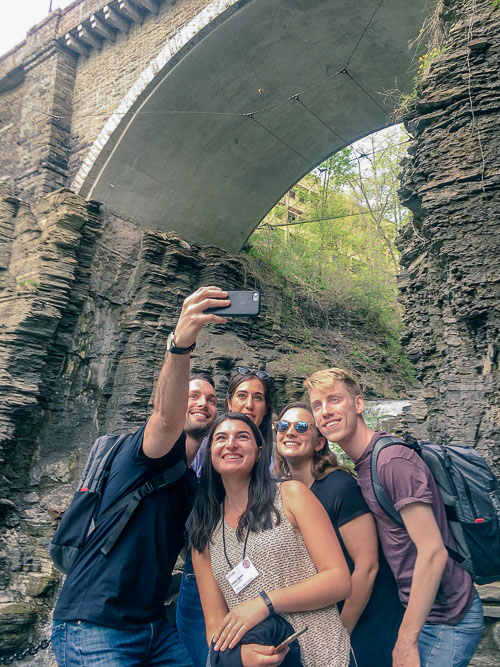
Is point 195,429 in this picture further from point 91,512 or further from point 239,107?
point 239,107

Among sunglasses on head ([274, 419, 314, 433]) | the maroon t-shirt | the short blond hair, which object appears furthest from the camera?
sunglasses on head ([274, 419, 314, 433])

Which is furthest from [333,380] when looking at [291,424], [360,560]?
[360,560]

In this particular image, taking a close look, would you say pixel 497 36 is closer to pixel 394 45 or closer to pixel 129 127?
pixel 394 45

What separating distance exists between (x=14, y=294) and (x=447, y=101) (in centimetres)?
692

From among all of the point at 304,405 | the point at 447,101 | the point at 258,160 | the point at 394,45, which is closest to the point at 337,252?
the point at 258,160

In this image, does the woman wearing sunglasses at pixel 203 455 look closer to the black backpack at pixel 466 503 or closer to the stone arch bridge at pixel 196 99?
the black backpack at pixel 466 503

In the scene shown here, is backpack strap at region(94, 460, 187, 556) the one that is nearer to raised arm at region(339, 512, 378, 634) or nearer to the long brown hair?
the long brown hair

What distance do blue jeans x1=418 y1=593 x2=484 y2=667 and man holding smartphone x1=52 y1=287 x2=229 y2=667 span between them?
3.19ft

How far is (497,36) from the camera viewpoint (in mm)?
4840

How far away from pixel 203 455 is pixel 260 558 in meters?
0.88

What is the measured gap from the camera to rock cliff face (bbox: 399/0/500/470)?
4547 mm

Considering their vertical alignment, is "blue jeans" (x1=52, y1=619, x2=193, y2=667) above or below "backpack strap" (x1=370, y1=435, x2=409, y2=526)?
below

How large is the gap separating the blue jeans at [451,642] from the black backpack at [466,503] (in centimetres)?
16

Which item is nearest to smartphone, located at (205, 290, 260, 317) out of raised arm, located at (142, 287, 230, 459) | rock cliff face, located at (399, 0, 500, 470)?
raised arm, located at (142, 287, 230, 459)
